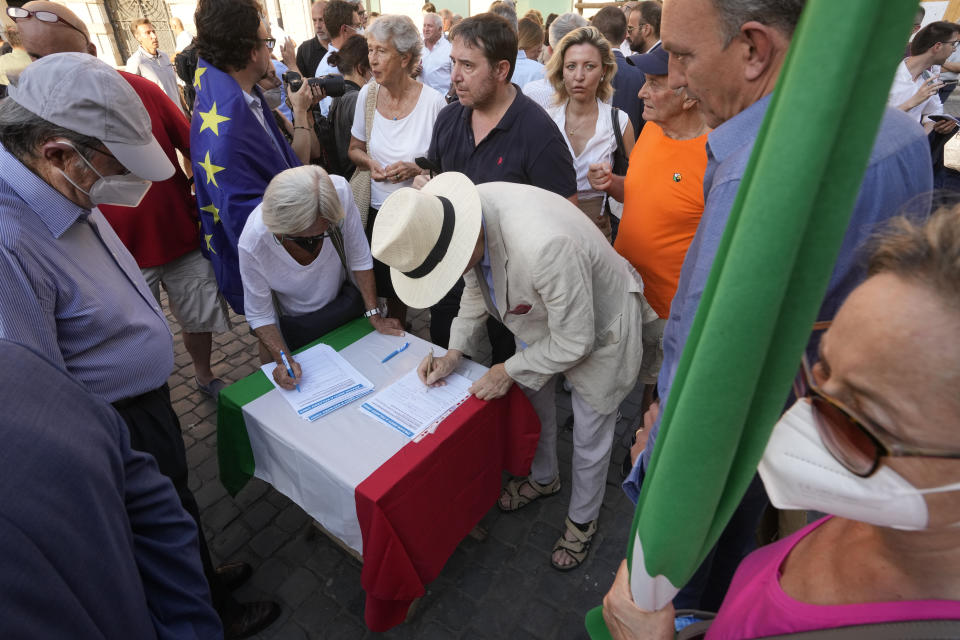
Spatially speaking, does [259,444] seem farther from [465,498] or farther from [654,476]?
[654,476]

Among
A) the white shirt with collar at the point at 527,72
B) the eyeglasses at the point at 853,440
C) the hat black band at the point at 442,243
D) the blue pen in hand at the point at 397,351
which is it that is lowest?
the blue pen in hand at the point at 397,351

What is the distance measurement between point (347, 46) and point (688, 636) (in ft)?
17.4

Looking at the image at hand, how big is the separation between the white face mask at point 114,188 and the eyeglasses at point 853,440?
7.33 ft

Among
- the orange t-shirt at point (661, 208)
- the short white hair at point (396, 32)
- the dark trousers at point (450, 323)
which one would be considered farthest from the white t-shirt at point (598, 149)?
the short white hair at point (396, 32)

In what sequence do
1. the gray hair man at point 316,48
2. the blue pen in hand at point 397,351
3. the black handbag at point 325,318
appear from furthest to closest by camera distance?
the gray hair man at point 316,48
the black handbag at point 325,318
the blue pen in hand at point 397,351

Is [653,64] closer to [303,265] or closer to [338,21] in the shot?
[303,265]

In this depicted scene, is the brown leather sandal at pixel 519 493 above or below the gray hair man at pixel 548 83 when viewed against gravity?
below

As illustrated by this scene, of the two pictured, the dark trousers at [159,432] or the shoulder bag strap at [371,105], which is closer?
the dark trousers at [159,432]

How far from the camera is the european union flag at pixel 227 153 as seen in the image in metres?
2.94

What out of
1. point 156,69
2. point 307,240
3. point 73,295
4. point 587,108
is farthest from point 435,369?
point 156,69

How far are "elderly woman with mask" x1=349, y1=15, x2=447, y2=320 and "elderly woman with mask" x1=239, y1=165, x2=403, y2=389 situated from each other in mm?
763

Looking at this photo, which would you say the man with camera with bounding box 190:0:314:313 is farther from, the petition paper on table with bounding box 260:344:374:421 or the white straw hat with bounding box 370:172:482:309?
the white straw hat with bounding box 370:172:482:309

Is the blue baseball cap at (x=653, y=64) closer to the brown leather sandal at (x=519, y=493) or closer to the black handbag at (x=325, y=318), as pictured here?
the black handbag at (x=325, y=318)

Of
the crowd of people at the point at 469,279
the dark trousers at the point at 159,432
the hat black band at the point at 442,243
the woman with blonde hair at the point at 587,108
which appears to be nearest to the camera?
the crowd of people at the point at 469,279
